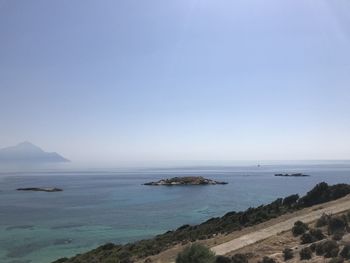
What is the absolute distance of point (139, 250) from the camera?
3023 cm

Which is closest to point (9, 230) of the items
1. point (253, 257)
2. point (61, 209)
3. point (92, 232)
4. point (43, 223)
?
point (43, 223)

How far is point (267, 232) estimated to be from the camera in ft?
84.3

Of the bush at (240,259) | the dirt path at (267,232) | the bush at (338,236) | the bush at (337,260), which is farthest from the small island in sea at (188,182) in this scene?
the bush at (337,260)

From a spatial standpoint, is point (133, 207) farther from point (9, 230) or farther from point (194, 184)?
point (194, 184)

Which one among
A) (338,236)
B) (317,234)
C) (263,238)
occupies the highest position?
(338,236)

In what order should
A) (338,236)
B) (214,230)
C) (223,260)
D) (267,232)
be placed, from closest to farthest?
1. (223,260)
2. (338,236)
3. (267,232)
4. (214,230)

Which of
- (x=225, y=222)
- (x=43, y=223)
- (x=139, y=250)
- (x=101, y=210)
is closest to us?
(x=139, y=250)

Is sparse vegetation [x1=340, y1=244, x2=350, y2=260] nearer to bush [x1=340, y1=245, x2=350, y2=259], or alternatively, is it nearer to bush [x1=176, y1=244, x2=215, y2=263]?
bush [x1=340, y1=245, x2=350, y2=259]

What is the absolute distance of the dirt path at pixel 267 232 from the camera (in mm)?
23413

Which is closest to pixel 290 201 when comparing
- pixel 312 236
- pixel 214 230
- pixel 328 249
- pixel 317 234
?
pixel 214 230

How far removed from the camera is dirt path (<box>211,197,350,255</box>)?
23.4 m

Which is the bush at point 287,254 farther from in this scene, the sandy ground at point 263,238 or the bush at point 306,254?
the sandy ground at point 263,238

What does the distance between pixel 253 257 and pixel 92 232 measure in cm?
3775

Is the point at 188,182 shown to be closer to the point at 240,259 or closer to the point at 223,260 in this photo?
the point at 223,260
